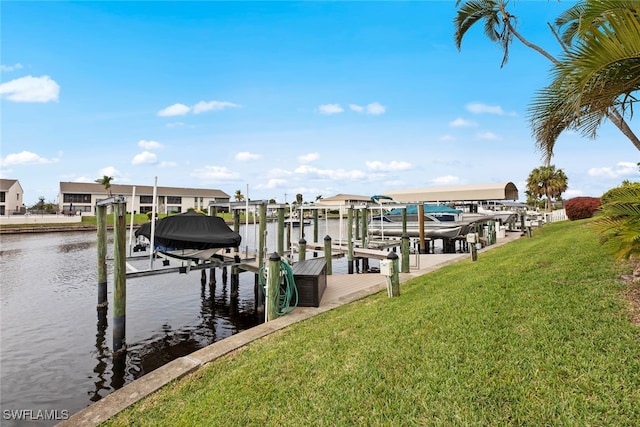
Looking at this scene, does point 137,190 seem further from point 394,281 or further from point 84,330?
point 394,281

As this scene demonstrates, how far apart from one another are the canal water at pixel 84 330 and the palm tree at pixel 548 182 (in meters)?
56.4

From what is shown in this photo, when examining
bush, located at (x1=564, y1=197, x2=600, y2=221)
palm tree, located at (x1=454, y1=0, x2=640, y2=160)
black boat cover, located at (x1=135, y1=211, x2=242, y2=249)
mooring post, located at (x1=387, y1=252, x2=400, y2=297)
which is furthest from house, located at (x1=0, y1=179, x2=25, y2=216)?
bush, located at (x1=564, y1=197, x2=600, y2=221)

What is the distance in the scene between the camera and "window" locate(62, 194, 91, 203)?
209ft

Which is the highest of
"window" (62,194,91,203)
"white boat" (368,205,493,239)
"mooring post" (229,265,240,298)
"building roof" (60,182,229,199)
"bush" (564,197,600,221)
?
"building roof" (60,182,229,199)

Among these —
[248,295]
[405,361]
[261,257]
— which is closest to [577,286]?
[405,361]

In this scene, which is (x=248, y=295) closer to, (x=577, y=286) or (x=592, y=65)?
(x=577, y=286)

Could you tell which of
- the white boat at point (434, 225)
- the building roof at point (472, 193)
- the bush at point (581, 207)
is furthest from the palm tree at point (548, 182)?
the white boat at point (434, 225)

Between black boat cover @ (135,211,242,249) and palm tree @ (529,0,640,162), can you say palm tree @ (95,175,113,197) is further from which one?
palm tree @ (529,0,640,162)

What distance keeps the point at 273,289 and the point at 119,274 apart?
3.29 meters

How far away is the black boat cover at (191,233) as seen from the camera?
9219 millimetres

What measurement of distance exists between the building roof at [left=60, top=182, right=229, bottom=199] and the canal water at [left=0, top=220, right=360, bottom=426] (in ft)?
174

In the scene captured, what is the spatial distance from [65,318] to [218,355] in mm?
7743

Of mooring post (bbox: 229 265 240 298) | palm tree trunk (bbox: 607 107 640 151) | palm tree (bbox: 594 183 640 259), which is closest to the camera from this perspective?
palm tree (bbox: 594 183 640 259)

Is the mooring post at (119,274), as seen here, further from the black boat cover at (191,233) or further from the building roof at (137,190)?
the building roof at (137,190)
